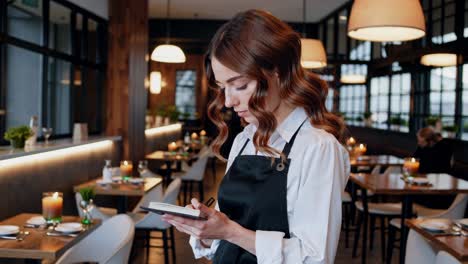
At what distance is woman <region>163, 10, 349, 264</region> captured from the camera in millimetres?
1360

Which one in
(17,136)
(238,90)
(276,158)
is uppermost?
(238,90)

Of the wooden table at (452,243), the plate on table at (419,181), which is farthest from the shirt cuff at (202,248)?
the plate on table at (419,181)

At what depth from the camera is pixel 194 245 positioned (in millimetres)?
1695

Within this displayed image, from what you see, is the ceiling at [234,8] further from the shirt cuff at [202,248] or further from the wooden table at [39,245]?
the shirt cuff at [202,248]

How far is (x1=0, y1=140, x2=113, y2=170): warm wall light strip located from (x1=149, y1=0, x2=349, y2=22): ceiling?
22.7ft

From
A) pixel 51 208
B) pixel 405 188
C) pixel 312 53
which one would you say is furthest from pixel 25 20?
pixel 405 188

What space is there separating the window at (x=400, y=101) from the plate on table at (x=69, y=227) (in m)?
7.98

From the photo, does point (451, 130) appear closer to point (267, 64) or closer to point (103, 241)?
point (103, 241)

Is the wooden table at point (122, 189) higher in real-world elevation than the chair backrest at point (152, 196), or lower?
higher

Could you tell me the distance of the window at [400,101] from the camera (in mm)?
10578

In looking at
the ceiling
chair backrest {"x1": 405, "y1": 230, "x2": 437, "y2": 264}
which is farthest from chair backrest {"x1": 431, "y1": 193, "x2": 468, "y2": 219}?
the ceiling

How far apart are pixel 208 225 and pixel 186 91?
1683 centimetres

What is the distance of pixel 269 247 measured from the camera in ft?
4.51

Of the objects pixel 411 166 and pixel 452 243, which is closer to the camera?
pixel 452 243
